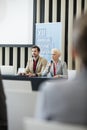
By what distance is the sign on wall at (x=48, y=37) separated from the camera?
6930 mm

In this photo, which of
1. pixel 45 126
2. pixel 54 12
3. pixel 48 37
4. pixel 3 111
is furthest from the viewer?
pixel 54 12

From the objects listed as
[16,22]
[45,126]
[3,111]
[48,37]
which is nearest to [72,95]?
[45,126]

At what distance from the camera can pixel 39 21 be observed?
7414mm

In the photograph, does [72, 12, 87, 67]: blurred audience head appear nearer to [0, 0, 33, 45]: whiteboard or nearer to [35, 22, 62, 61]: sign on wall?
[35, 22, 62, 61]: sign on wall

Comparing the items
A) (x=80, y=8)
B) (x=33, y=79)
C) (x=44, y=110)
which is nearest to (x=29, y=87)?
(x=44, y=110)

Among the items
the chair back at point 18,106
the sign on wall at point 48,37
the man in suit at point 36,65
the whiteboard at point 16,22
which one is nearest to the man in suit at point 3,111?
the chair back at point 18,106

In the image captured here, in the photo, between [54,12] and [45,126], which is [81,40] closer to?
[45,126]

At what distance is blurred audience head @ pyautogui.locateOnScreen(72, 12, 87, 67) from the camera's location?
40.0 inches

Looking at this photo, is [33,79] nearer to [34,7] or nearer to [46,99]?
[46,99]

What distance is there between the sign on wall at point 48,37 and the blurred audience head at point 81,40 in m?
5.89

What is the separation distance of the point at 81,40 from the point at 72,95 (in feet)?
0.65

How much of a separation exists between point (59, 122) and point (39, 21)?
6566 millimetres

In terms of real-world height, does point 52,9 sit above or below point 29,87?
above

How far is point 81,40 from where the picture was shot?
1025 mm
